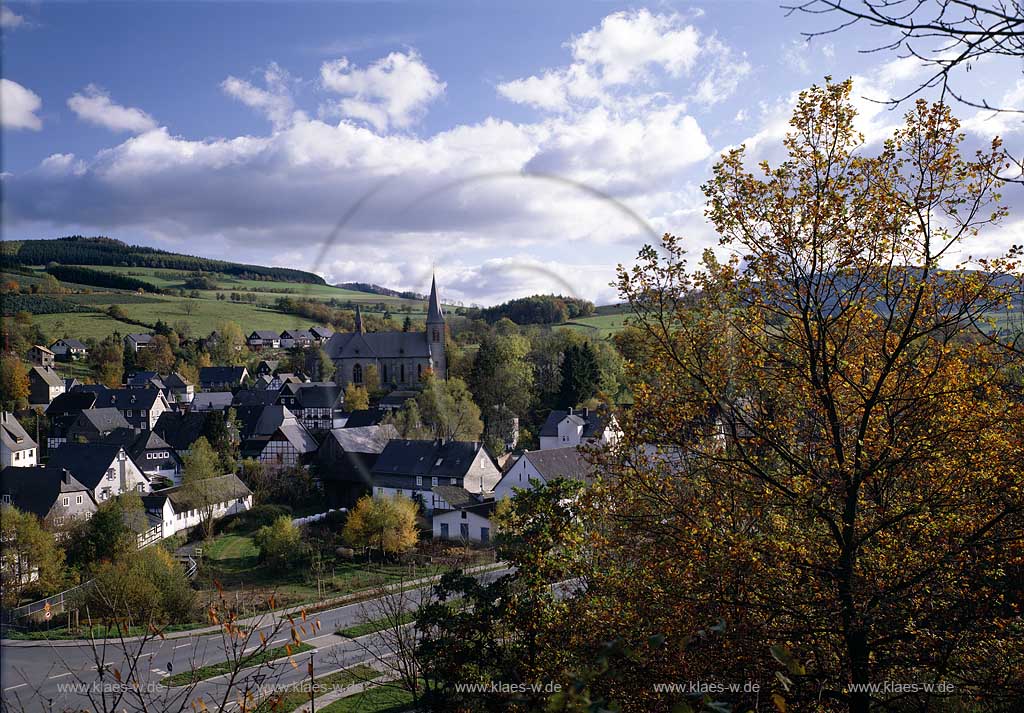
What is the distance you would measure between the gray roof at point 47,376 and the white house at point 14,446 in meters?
12.2

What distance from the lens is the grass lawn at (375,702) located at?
12.7m

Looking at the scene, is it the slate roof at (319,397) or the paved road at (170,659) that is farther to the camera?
the slate roof at (319,397)

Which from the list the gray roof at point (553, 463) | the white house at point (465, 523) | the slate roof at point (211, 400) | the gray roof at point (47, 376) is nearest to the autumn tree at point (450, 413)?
the gray roof at point (553, 463)

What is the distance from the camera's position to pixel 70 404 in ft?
151

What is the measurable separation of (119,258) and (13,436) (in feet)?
182

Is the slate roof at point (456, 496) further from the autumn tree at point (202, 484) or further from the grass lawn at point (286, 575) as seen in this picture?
the autumn tree at point (202, 484)

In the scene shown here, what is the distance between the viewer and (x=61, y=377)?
177ft

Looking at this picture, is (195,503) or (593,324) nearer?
(195,503)

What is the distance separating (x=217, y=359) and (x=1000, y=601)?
74.2m

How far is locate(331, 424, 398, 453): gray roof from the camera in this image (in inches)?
1391

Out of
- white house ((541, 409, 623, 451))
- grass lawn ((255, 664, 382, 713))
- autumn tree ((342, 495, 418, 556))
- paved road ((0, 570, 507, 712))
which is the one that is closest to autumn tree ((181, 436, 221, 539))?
autumn tree ((342, 495, 418, 556))

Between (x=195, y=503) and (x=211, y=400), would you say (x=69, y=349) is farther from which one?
(x=195, y=503)

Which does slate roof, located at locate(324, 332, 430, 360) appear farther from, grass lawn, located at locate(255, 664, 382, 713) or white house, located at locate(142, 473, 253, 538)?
grass lawn, located at locate(255, 664, 382, 713)

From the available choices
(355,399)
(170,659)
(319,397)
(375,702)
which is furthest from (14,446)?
(375,702)
